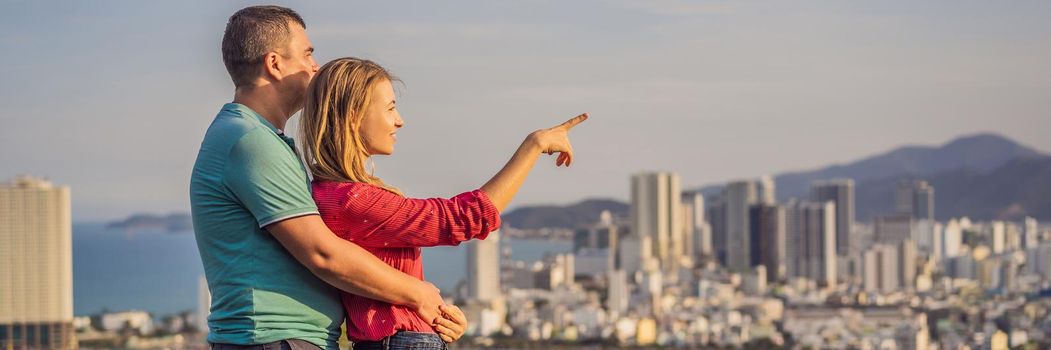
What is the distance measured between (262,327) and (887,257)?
134ft

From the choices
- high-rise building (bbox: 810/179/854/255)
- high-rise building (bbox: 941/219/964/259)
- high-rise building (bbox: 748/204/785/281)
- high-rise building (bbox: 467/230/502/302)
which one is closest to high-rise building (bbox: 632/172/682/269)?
high-rise building (bbox: 748/204/785/281)

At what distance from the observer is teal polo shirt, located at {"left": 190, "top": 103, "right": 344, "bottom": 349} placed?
1483 millimetres

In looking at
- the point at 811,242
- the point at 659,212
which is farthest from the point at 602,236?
the point at 811,242

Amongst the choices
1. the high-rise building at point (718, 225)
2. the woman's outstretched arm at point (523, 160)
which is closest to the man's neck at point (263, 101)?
the woman's outstretched arm at point (523, 160)

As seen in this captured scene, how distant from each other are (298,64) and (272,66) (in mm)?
26

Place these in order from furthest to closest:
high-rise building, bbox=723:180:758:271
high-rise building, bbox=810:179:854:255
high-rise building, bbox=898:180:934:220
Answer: high-rise building, bbox=898:180:934:220, high-rise building, bbox=810:179:854:255, high-rise building, bbox=723:180:758:271

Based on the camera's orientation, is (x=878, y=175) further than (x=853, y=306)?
Yes

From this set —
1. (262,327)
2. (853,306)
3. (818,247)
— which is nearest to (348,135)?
(262,327)

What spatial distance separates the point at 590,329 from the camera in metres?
33.0

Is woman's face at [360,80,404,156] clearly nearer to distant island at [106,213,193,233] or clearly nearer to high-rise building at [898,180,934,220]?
distant island at [106,213,193,233]

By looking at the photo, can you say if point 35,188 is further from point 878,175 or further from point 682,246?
point 878,175

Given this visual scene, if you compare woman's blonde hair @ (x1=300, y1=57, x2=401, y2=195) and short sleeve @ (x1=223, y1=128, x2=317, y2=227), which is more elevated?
woman's blonde hair @ (x1=300, y1=57, x2=401, y2=195)

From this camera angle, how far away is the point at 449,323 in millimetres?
1596

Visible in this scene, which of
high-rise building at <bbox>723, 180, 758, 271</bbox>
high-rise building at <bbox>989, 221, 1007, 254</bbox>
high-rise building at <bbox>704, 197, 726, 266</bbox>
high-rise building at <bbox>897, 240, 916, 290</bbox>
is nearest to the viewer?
high-rise building at <bbox>897, 240, 916, 290</bbox>
